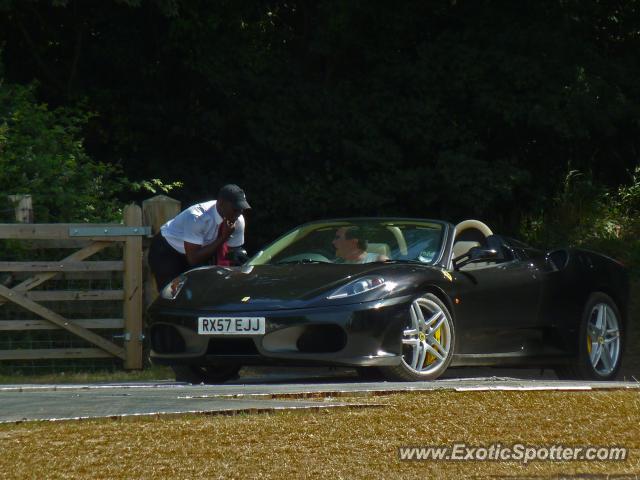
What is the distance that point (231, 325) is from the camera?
399 inches

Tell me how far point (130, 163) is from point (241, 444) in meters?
17.5

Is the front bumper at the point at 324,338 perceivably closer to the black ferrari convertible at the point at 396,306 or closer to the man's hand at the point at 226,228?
the black ferrari convertible at the point at 396,306

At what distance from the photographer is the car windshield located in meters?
11.1

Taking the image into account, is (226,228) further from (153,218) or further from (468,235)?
(468,235)

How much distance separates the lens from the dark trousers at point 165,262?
498 inches

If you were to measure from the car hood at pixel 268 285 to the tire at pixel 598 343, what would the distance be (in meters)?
2.08

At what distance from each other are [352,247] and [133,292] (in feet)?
9.84

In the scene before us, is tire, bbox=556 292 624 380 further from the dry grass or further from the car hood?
the dry grass

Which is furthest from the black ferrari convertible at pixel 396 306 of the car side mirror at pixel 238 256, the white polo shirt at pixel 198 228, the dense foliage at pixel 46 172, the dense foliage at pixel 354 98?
the dense foliage at pixel 354 98

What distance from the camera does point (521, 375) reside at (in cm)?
1339

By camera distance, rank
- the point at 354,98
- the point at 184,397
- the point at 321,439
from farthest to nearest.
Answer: the point at 354,98 < the point at 184,397 < the point at 321,439

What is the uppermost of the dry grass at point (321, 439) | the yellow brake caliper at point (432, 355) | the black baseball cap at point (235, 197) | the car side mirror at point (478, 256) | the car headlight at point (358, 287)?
the black baseball cap at point (235, 197)

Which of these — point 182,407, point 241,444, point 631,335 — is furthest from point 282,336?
point 631,335

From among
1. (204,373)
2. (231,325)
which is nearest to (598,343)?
(204,373)
